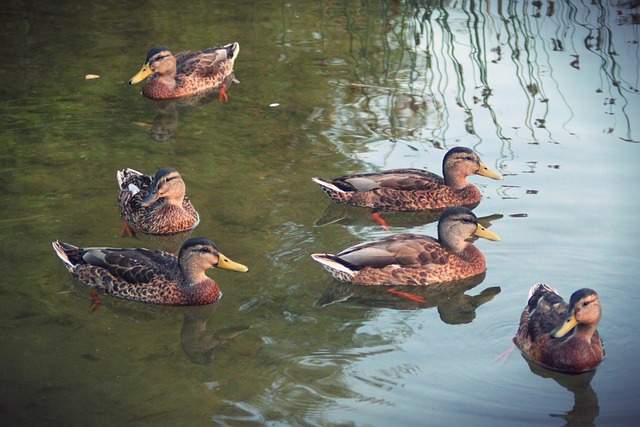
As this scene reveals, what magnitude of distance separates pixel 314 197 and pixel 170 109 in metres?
3.01

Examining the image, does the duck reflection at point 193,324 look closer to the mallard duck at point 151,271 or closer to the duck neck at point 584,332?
the mallard duck at point 151,271

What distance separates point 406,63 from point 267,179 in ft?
12.3

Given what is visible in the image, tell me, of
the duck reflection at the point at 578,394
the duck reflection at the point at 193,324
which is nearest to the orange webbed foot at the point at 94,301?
the duck reflection at the point at 193,324

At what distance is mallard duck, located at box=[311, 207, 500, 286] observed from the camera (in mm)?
7965

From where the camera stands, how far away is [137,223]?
29.3 ft

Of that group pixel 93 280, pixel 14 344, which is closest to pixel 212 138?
pixel 93 280

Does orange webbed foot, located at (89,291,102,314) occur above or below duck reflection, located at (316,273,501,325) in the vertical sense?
below

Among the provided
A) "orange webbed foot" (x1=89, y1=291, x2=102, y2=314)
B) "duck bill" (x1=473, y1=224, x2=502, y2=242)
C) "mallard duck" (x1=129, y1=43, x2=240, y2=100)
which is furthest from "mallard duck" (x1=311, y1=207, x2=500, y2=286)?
"mallard duck" (x1=129, y1=43, x2=240, y2=100)

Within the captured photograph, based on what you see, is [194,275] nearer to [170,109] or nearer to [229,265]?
[229,265]

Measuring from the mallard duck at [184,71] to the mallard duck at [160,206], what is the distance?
10.2 feet

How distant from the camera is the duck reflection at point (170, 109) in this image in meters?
10.9

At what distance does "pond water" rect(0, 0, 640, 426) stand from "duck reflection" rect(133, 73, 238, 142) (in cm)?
5

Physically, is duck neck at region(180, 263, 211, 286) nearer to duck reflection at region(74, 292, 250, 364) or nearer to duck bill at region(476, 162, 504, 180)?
duck reflection at region(74, 292, 250, 364)

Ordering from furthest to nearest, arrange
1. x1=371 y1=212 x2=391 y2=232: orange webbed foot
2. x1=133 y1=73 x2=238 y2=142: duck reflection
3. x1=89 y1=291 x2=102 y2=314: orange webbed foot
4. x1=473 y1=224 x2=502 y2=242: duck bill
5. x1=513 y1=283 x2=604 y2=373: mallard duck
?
x1=133 y1=73 x2=238 y2=142: duck reflection, x1=371 y1=212 x2=391 y2=232: orange webbed foot, x1=473 y1=224 x2=502 y2=242: duck bill, x1=89 y1=291 x2=102 y2=314: orange webbed foot, x1=513 y1=283 x2=604 y2=373: mallard duck
